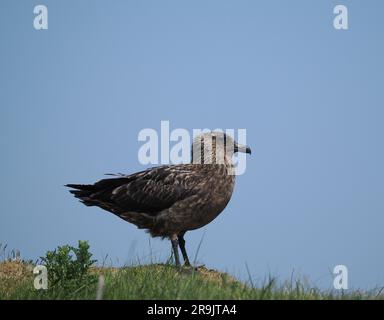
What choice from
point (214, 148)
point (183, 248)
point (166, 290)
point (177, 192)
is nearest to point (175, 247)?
point (183, 248)

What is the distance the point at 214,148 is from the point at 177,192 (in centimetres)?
112

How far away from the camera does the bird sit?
31.2 ft

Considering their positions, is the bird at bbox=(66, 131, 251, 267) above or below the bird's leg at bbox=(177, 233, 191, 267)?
above

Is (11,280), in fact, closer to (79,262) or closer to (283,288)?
(79,262)

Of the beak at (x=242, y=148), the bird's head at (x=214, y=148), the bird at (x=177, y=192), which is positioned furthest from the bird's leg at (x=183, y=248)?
the beak at (x=242, y=148)

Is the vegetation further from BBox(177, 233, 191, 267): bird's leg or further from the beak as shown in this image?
the beak

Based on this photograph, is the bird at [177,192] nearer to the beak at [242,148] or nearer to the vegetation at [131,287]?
the beak at [242,148]

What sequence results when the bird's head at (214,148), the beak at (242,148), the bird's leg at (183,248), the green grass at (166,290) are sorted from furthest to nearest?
the beak at (242,148) → the bird's head at (214,148) → the bird's leg at (183,248) → the green grass at (166,290)

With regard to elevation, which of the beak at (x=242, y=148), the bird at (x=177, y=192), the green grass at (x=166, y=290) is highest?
the beak at (x=242, y=148)

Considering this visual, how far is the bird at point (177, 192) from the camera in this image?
31.2 feet

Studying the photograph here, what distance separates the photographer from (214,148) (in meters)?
10.2

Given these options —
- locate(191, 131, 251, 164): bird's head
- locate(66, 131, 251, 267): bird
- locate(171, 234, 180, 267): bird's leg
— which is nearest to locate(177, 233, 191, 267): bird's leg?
locate(66, 131, 251, 267): bird
